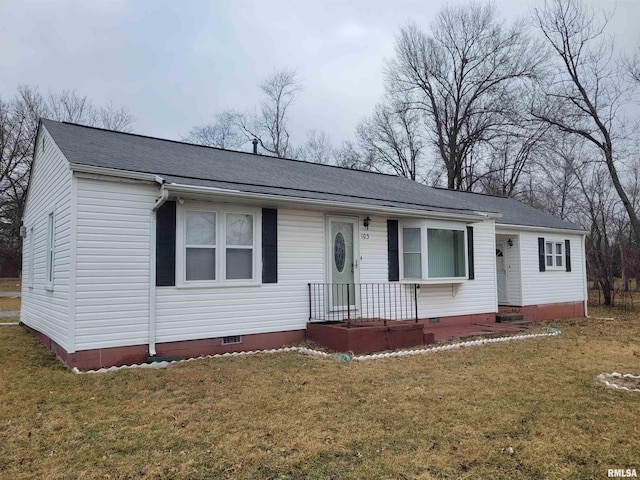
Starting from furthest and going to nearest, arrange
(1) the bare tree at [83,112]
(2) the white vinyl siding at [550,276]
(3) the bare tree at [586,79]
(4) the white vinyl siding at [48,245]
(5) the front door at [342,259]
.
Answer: (1) the bare tree at [83,112], (3) the bare tree at [586,79], (2) the white vinyl siding at [550,276], (5) the front door at [342,259], (4) the white vinyl siding at [48,245]

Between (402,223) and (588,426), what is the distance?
5.89 m

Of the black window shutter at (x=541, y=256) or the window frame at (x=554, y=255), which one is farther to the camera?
the window frame at (x=554, y=255)

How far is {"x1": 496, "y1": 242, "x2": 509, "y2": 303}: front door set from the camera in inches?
499

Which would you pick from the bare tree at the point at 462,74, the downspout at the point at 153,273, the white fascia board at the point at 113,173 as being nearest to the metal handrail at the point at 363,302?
the downspout at the point at 153,273

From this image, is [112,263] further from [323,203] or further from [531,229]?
[531,229]

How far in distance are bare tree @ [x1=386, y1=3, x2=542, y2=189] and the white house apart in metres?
13.5

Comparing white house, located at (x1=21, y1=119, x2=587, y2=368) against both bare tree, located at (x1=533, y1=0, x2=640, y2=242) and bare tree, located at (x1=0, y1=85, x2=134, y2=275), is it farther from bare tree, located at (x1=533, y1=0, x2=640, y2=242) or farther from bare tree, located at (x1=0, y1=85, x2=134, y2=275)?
bare tree, located at (x1=0, y1=85, x2=134, y2=275)

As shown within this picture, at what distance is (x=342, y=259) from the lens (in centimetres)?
852

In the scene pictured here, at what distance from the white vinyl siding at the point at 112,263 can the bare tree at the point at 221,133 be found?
2278cm

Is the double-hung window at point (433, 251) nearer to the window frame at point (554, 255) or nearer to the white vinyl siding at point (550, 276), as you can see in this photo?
the white vinyl siding at point (550, 276)

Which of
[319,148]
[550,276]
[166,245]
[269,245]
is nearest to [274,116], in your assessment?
[319,148]

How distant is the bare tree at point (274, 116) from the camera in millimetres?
27656

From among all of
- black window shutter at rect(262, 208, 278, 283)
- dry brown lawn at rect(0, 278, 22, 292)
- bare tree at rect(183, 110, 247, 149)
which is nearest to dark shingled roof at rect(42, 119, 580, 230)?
black window shutter at rect(262, 208, 278, 283)

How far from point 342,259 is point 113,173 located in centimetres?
436
